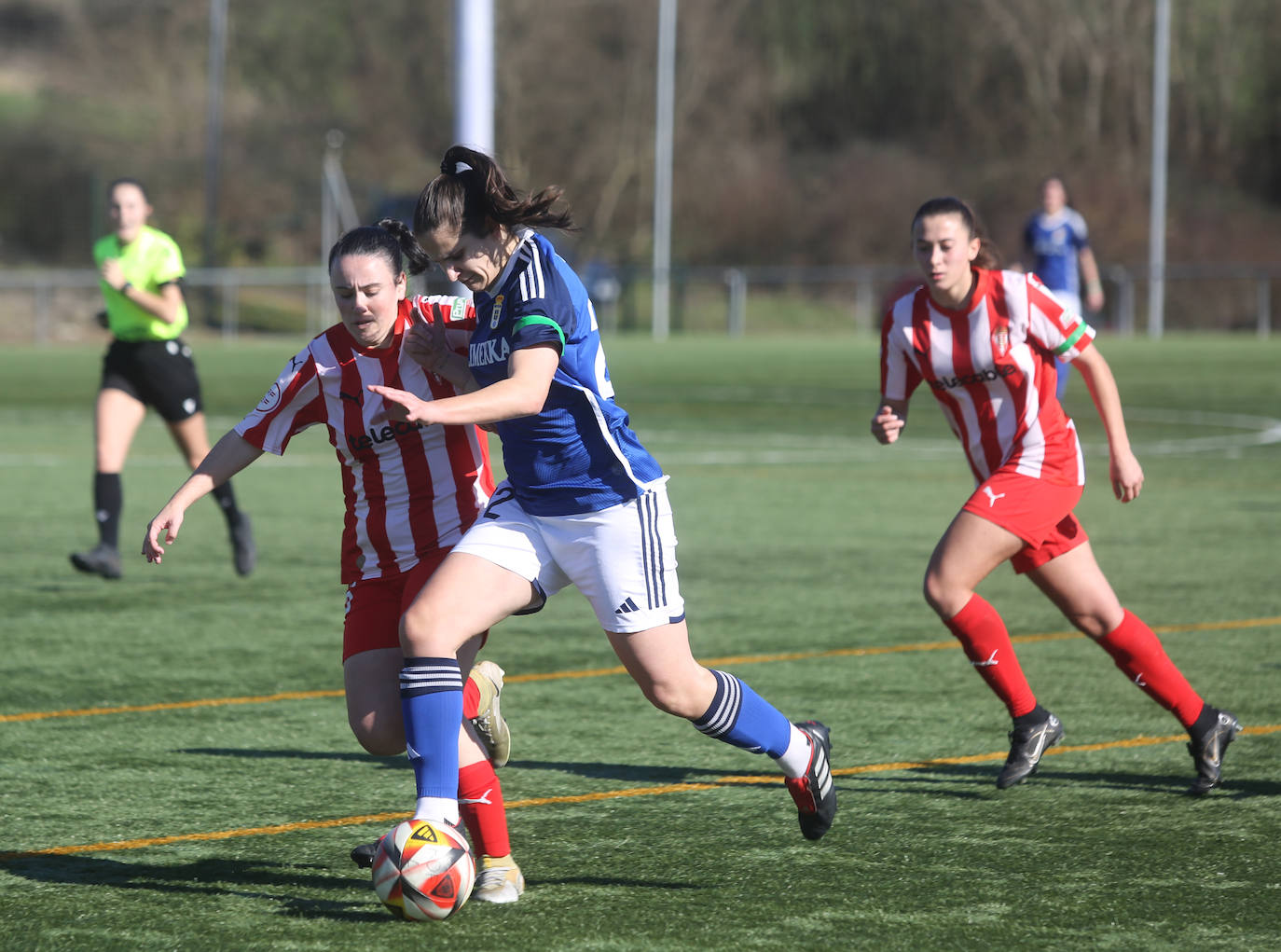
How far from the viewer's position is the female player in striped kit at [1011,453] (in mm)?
5145

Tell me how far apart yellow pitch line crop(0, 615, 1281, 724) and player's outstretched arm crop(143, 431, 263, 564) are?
6.26ft

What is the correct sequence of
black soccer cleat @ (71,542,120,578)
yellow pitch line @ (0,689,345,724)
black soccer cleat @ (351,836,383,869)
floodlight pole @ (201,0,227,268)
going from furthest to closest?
1. floodlight pole @ (201,0,227,268)
2. black soccer cleat @ (71,542,120,578)
3. yellow pitch line @ (0,689,345,724)
4. black soccer cleat @ (351,836,383,869)

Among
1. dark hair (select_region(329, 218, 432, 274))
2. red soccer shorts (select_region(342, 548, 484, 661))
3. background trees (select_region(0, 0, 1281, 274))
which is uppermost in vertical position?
background trees (select_region(0, 0, 1281, 274))

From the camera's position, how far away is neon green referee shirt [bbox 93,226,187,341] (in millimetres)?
8812

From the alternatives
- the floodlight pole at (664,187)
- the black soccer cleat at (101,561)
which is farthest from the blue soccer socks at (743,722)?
the floodlight pole at (664,187)

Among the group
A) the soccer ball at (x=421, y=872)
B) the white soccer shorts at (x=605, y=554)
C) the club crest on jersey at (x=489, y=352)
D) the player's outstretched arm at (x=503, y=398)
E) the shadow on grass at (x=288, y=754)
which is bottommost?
the shadow on grass at (x=288, y=754)

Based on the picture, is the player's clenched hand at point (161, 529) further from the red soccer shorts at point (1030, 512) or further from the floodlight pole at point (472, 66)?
the floodlight pole at point (472, 66)

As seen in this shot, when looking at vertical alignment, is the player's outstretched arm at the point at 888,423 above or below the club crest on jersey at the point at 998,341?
below

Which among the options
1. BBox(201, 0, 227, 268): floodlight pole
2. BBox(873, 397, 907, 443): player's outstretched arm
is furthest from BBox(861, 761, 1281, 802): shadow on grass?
BBox(201, 0, 227, 268): floodlight pole

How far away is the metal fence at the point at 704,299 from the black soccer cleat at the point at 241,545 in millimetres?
29596

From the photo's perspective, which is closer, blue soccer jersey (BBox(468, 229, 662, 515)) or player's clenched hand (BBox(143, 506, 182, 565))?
blue soccer jersey (BBox(468, 229, 662, 515))

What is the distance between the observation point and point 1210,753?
16.3 feet

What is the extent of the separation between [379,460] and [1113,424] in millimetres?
2141

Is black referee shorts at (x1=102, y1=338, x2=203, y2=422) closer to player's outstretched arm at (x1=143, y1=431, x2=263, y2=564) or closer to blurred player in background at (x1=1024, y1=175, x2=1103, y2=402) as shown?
player's outstretched arm at (x1=143, y1=431, x2=263, y2=564)
